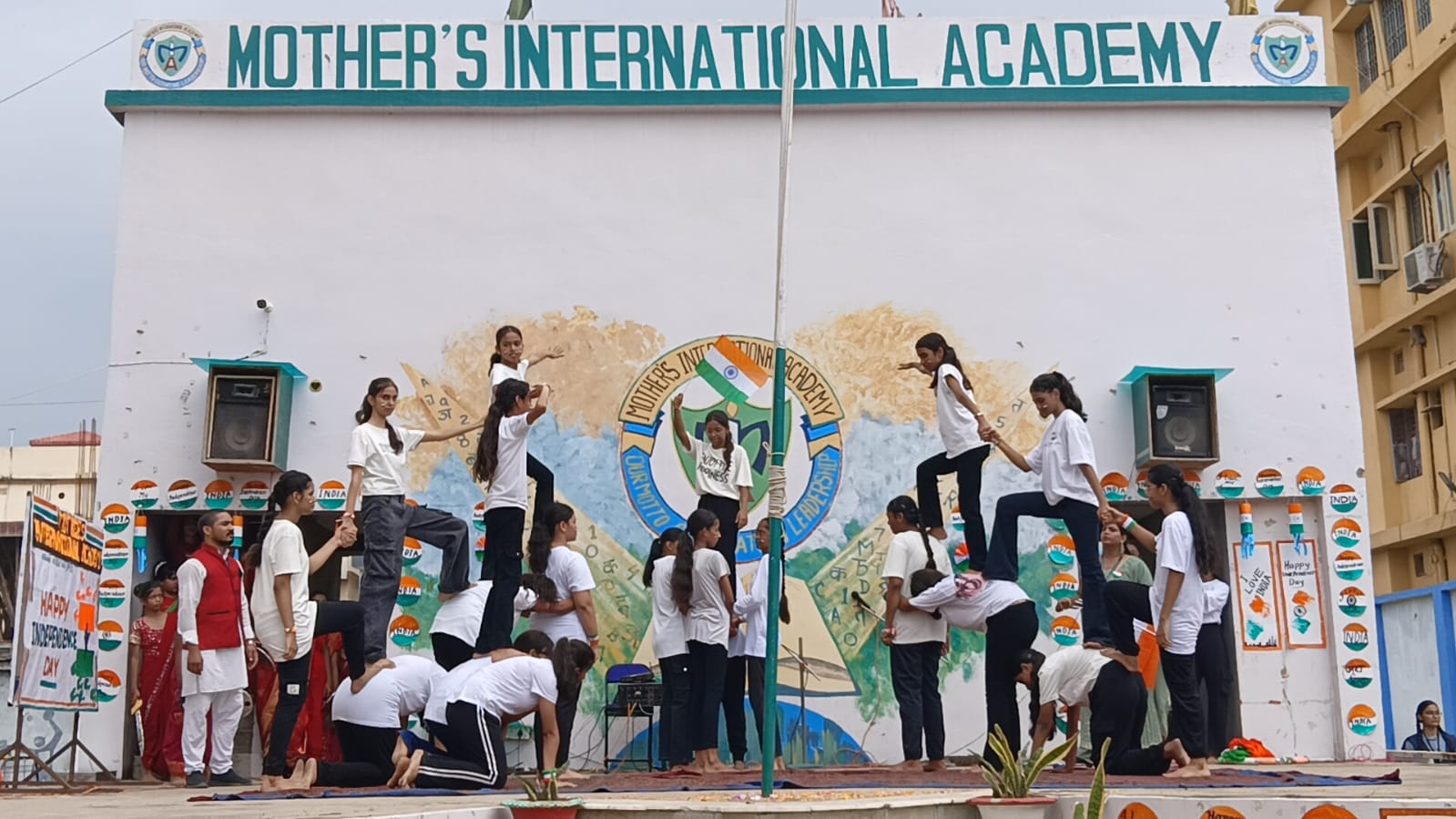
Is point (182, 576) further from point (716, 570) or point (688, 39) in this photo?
point (688, 39)

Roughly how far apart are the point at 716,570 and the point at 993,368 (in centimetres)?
379

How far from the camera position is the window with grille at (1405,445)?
22.3m

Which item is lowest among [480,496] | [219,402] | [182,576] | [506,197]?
[182,576]

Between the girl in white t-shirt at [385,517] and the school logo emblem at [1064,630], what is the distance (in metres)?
4.66

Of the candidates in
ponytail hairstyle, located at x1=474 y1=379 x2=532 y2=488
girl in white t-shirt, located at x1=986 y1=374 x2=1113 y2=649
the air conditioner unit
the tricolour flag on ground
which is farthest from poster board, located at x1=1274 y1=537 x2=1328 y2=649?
the air conditioner unit

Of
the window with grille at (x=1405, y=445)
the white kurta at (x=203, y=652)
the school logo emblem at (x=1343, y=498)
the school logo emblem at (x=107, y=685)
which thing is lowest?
the school logo emblem at (x=107, y=685)

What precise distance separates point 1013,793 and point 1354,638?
20.9 feet

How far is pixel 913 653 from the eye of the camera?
28.5 feet

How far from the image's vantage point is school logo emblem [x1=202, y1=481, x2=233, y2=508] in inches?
435

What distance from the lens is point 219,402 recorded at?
10992 mm

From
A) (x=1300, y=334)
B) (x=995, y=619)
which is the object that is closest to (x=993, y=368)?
(x=1300, y=334)

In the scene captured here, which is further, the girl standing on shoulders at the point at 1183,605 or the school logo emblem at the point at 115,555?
the school logo emblem at the point at 115,555

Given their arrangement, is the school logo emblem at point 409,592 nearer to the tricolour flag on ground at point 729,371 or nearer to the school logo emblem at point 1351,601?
the tricolour flag on ground at point 729,371

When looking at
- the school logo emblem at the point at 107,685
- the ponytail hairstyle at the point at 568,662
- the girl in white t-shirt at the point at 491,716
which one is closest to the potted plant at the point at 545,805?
the girl in white t-shirt at the point at 491,716
